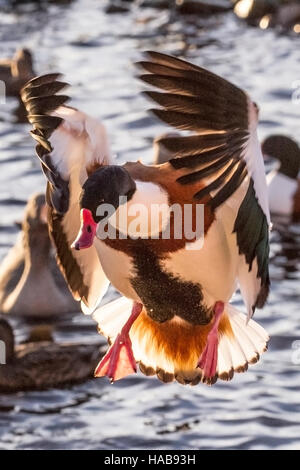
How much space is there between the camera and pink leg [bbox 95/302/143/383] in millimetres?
5773

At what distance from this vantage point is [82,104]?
1680 centimetres

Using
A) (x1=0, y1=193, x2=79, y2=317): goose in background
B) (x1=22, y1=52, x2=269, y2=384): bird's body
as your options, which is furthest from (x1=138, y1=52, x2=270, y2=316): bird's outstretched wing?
(x1=0, y1=193, x2=79, y2=317): goose in background

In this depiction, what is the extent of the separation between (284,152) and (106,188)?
9503mm

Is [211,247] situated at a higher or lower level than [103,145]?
lower

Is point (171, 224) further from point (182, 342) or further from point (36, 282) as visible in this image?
point (36, 282)

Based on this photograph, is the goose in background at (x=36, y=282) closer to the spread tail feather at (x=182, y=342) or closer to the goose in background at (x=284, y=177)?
the goose in background at (x=284, y=177)

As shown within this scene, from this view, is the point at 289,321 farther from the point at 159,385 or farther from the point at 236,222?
the point at 236,222

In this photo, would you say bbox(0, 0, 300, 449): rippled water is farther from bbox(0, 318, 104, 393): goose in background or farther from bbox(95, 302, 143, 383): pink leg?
bbox(95, 302, 143, 383): pink leg

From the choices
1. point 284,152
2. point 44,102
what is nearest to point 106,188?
point 44,102

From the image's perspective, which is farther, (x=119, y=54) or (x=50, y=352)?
(x=119, y=54)

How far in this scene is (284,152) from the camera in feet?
47.1

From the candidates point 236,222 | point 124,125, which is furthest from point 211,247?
point 124,125

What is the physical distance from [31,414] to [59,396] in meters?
0.34

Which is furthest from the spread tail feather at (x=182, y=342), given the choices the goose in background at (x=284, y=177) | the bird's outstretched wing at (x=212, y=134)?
the goose in background at (x=284, y=177)
